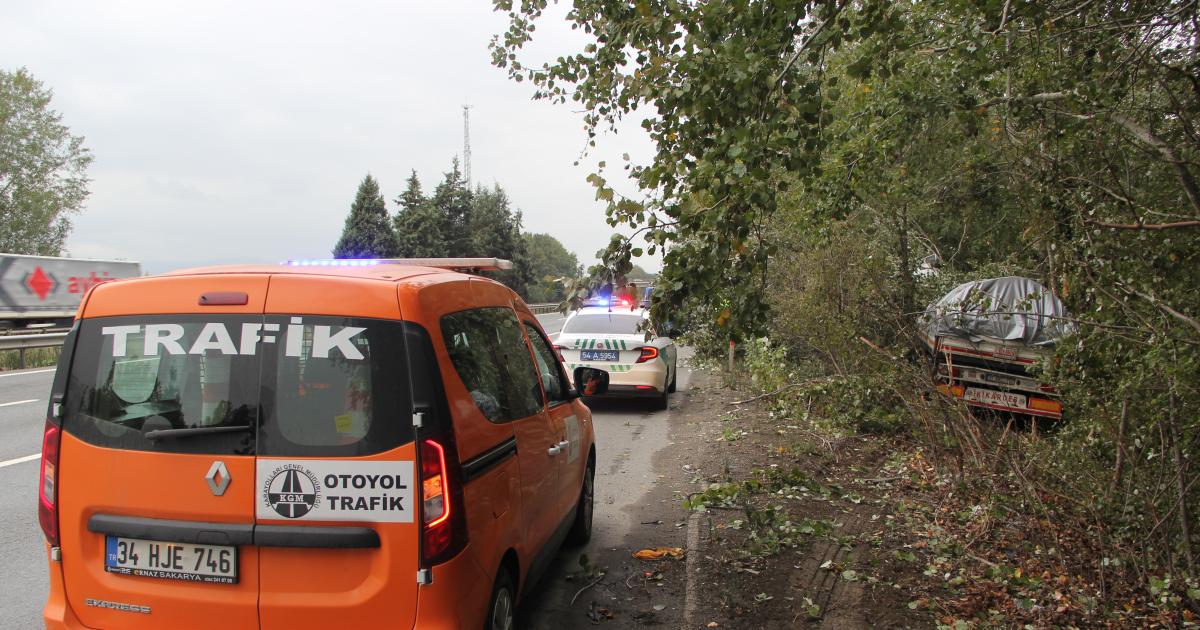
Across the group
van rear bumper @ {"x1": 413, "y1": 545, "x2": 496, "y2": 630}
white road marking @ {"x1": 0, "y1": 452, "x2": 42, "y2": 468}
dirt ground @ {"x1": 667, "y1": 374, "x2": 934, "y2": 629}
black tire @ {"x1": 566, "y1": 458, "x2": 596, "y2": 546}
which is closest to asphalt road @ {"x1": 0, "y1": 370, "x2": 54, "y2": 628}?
white road marking @ {"x1": 0, "y1": 452, "x2": 42, "y2": 468}

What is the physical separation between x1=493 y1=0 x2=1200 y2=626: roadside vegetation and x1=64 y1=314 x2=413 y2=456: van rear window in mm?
1638

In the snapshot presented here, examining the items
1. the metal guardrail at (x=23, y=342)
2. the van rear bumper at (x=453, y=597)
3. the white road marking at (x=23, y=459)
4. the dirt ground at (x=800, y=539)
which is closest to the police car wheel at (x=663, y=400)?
the dirt ground at (x=800, y=539)

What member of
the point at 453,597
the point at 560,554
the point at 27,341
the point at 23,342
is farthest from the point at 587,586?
the point at 27,341

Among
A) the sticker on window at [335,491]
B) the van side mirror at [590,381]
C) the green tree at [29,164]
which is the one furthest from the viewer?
the green tree at [29,164]

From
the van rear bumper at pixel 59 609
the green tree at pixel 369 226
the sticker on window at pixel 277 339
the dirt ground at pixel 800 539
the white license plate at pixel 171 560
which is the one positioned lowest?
the dirt ground at pixel 800 539

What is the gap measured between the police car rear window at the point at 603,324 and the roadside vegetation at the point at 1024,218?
5.10m

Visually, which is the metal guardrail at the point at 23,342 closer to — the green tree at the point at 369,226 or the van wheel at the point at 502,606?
the van wheel at the point at 502,606

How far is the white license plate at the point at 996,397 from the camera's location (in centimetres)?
888

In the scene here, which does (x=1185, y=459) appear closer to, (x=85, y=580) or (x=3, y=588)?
(x=85, y=580)

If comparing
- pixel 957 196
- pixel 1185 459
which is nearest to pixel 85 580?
pixel 1185 459

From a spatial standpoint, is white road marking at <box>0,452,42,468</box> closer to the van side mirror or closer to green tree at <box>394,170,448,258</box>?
the van side mirror

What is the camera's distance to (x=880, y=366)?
23.9ft

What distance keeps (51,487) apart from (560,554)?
3241mm

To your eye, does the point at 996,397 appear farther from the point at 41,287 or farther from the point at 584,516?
the point at 41,287
